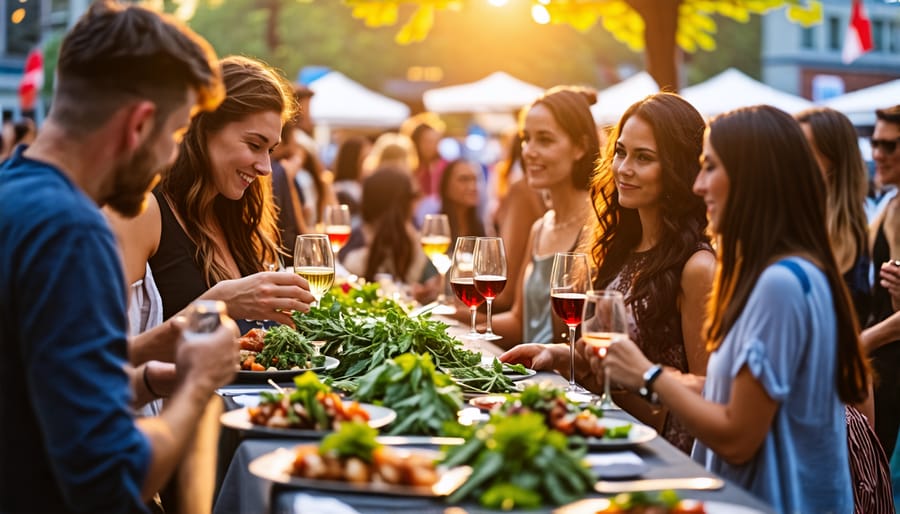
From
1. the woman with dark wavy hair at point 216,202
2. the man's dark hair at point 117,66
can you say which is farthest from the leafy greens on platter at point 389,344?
the man's dark hair at point 117,66

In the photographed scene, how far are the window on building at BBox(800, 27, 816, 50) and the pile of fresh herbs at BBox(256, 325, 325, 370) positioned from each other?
4640 cm

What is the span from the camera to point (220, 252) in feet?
13.7

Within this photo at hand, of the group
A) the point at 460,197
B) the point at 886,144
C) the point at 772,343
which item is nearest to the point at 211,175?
the point at 772,343

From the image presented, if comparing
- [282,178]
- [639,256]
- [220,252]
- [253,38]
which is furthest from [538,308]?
[253,38]

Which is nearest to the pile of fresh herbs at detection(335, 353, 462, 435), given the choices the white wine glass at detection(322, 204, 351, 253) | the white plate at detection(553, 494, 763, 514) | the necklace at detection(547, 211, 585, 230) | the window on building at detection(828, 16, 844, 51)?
the white plate at detection(553, 494, 763, 514)

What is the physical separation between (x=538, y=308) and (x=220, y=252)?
185 cm

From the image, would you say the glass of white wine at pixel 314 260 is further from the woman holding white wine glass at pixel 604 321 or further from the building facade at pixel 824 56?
the building facade at pixel 824 56

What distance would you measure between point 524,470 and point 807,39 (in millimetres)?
48026

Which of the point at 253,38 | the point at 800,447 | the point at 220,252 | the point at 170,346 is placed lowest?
the point at 800,447

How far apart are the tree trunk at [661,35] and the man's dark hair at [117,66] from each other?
7332mm

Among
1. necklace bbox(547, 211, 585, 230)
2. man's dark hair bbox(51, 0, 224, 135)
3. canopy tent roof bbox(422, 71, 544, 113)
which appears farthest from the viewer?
canopy tent roof bbox(422, 71, 544, 113)

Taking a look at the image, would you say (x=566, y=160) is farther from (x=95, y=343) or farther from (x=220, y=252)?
(x=95, y=343)

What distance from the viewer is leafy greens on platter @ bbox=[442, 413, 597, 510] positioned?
206 centimetres

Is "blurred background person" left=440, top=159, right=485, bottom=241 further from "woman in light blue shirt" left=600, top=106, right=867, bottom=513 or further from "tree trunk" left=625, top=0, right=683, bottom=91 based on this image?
"woman in light blue shirt" left=600, top=106, right=867, bottom=513
